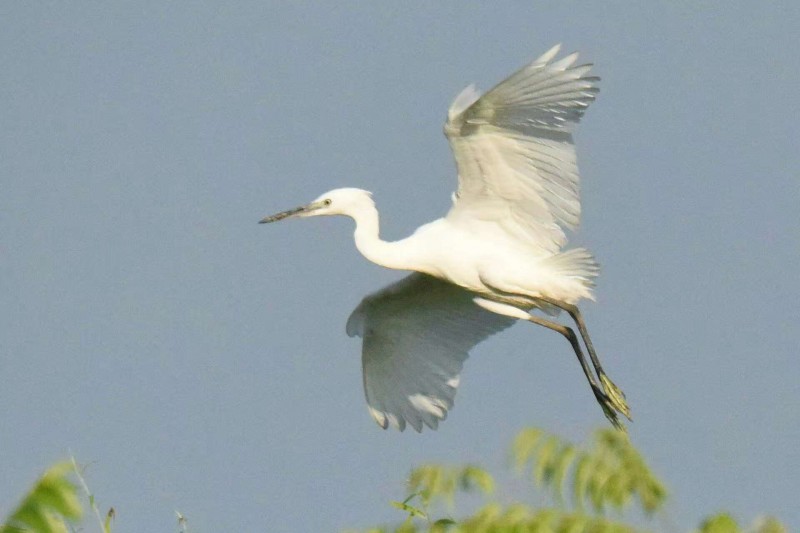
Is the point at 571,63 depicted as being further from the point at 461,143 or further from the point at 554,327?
the point at 554,327

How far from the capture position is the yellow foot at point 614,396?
10.1 metres

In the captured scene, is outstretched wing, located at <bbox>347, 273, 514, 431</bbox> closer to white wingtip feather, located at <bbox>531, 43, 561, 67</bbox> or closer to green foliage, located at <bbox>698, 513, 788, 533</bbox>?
white wingtip feather, located at <bbox>531, 43, 561, 67</bbox>

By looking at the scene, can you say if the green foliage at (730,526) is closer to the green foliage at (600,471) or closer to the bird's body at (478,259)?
the green foliage at (600,471)

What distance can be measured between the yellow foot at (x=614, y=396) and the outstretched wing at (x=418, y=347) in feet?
3.13

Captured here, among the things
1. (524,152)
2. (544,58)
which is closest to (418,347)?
(524,152)

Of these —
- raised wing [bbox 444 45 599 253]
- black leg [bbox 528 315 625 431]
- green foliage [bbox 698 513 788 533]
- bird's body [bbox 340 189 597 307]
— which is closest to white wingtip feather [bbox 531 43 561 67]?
raised wing [bbox 444 45 599 253]

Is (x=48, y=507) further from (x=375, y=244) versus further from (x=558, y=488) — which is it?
(x=375, y=244)

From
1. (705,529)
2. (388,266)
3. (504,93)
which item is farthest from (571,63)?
(705,529)

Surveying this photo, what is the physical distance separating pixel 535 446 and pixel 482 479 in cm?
40

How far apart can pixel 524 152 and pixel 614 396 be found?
6.76 ft

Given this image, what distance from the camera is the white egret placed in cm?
880

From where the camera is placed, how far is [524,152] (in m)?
9.20

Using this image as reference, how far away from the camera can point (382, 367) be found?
10.8 meters

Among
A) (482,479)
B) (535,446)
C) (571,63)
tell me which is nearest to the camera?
(482,479)
